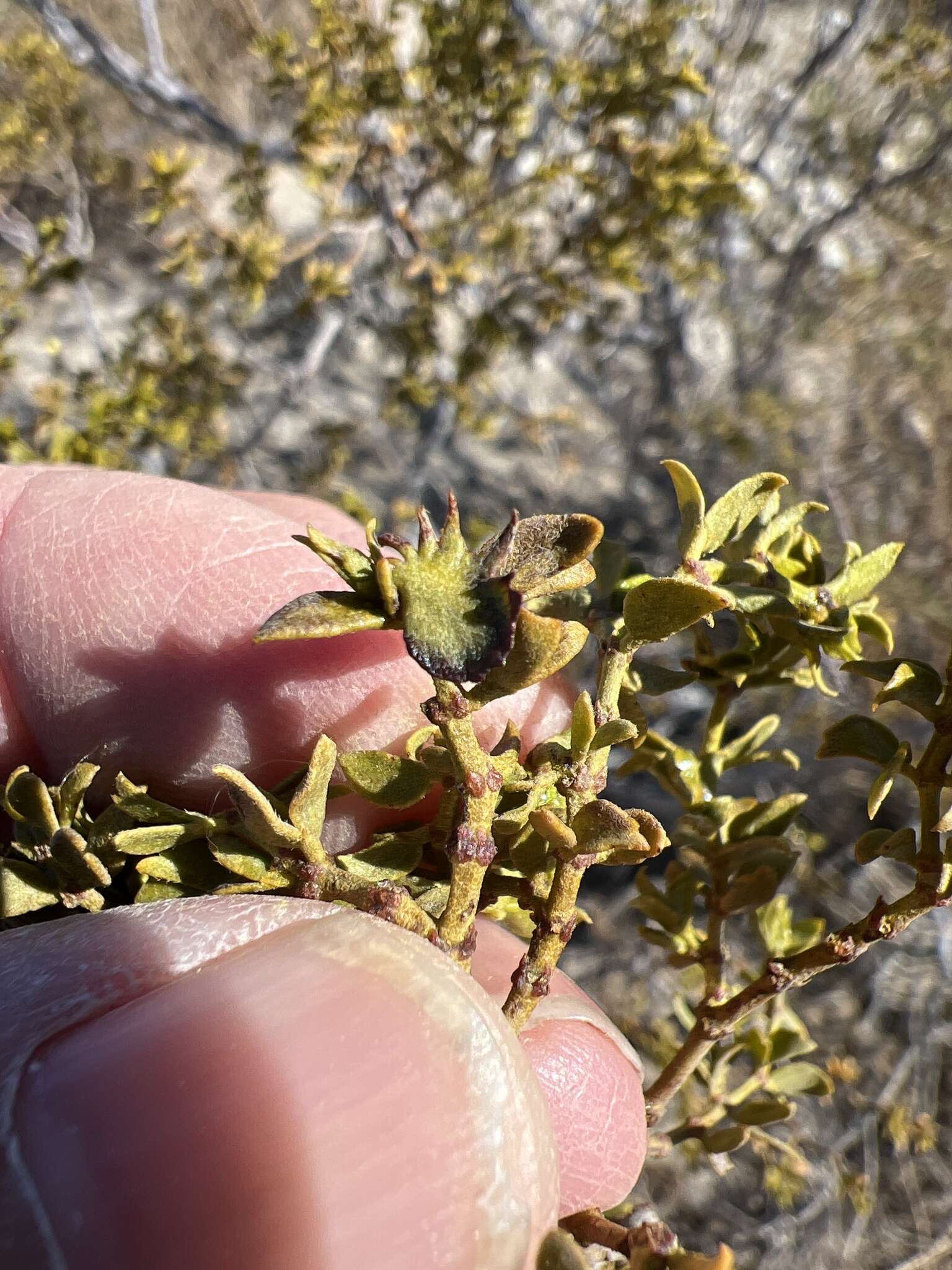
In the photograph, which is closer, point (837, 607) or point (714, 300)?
point (837, 607)

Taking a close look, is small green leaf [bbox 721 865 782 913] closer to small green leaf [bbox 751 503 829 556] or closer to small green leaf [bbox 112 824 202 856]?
small green leaf [bbox 751 503 829 556]

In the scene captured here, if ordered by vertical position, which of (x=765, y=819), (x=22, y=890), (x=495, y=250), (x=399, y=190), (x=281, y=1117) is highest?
(x=399, y=190)

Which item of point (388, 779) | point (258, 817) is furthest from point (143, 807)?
point (388, 779)

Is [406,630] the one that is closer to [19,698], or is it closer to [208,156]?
[19,698]

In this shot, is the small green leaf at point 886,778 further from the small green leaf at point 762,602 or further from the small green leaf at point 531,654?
the small green leaf at point 531,654

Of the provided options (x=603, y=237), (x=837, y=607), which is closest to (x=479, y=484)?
(x=603, y=237)

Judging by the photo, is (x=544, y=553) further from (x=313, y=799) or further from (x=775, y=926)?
(x=775, y=926)
